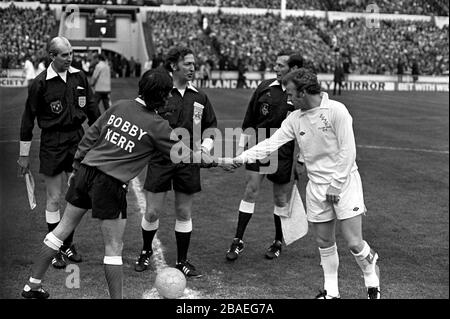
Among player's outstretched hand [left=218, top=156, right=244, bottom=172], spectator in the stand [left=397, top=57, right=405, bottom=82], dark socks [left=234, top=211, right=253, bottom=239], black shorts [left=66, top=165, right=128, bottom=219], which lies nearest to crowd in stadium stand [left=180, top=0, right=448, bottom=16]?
player's outstretched hand [left=218, top=156, right=244, bottom=172]

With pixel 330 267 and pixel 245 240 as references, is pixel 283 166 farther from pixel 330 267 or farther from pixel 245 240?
pixel 330 267

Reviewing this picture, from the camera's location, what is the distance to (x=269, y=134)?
5.94 m

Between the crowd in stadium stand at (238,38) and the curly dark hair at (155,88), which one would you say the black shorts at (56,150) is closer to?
the crowd in stadium stand at (238,38)

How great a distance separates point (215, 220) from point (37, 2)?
16.2 ft

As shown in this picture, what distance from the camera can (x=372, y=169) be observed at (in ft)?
41.3

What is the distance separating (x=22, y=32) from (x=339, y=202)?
2943 mm

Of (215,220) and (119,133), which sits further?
(215,220)

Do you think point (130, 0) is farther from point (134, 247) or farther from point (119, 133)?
point (134, 247)

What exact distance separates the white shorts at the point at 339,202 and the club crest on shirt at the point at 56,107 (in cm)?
235

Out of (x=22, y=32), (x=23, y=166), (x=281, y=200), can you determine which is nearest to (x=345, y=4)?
(x=281, y=200)

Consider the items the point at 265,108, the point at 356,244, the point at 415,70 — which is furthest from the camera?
the point at 415,70

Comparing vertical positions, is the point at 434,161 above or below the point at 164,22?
below

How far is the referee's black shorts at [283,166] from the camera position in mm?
6578

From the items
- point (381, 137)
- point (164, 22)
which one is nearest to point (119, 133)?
point (164, 22)
